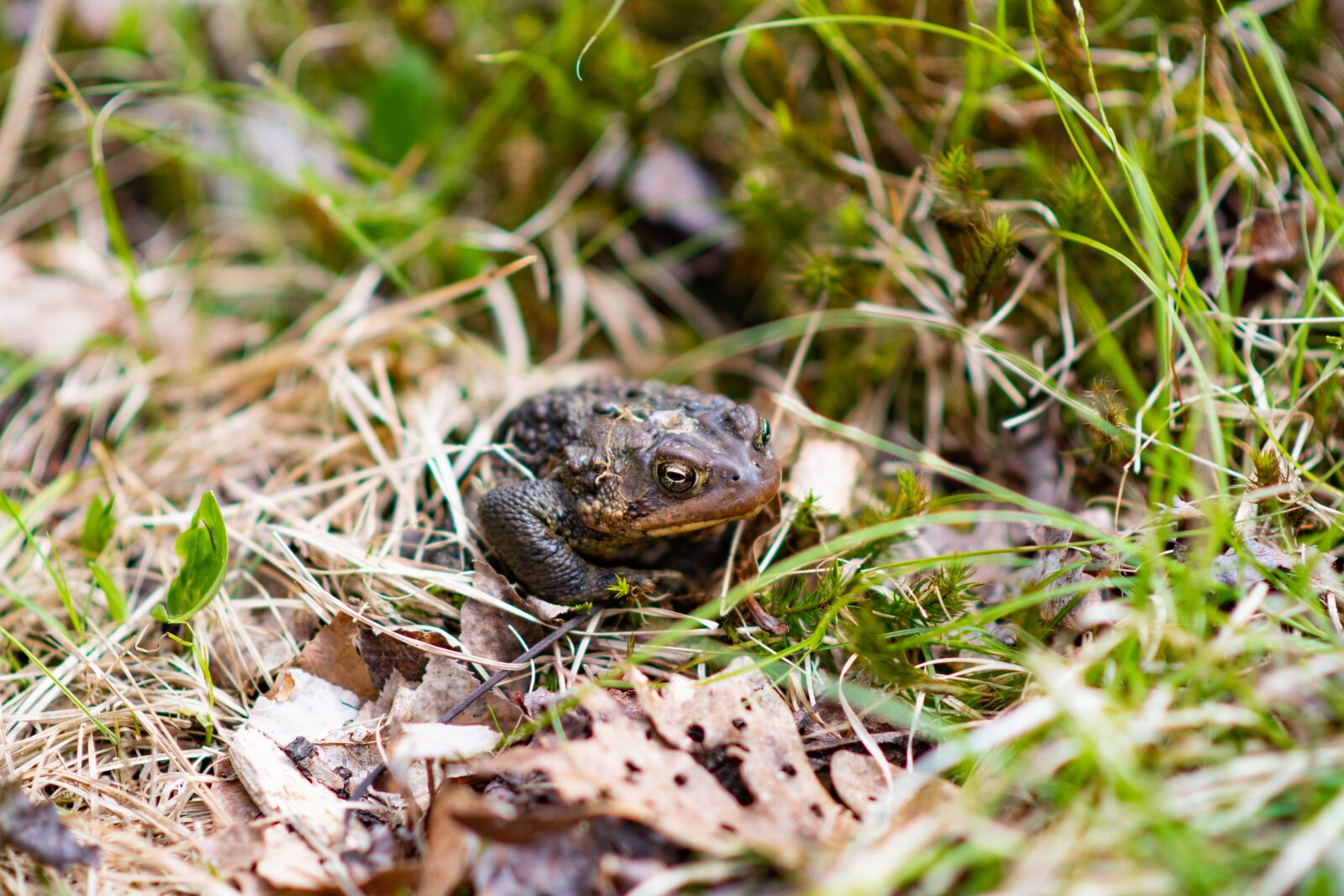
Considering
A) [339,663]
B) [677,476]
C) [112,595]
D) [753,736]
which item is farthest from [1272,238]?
[112,595]

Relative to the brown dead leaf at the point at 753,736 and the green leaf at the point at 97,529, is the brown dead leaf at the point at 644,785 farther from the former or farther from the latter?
the green leaf at the point at 97,529

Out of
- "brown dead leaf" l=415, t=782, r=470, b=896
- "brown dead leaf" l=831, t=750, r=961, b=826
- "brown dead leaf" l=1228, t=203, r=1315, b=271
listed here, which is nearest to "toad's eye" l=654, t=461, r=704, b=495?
"brown dead leaf" l=831, t=750, r=961, b=826

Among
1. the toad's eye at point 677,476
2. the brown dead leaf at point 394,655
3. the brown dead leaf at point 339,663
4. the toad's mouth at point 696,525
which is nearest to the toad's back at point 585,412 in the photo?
the toad's eye at point 677,476

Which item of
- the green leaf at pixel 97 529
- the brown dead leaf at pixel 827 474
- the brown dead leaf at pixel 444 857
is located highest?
the green leaf at pixel 97 529

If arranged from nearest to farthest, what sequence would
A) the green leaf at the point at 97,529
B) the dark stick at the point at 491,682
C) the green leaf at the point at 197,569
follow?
the dark stick at the point at 491,682 < the green leaf at the point at 197,569 < the green leaf at the point at 97,529

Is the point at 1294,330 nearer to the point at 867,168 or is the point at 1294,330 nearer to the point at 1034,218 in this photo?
the point at 1034,218
